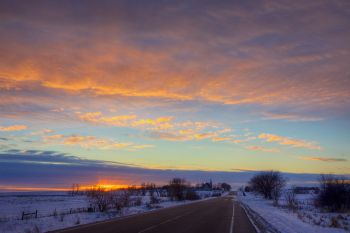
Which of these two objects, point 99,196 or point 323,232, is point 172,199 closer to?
point 99,196

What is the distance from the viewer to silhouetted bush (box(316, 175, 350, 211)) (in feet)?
182

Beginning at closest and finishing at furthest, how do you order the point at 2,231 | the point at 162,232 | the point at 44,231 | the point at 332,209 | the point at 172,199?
1. the point at 162,232
2. the point at 44,231
3. the point at 2,231
4. the point at 332,209
5. the point at 172,199

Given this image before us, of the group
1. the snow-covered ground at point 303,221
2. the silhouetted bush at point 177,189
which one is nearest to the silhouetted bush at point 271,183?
the silhouetted bush at point 177,189

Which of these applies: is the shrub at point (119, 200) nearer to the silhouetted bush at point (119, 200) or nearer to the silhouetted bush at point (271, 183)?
the silhouetted bush at point (119, 200)

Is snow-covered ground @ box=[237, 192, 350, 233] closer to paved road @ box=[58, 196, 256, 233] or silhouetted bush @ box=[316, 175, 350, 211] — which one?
paved road @ box=[58, 196, 256, 233]

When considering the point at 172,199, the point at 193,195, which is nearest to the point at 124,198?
the point at 172,199

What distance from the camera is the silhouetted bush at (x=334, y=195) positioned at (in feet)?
182

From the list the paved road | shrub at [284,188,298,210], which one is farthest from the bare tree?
shrub at [284,188,298,210]

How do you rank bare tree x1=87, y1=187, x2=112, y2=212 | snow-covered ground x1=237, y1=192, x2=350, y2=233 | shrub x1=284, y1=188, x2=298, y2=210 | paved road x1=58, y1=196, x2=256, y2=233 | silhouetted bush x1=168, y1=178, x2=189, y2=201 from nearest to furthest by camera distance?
paved road x1=58, y1=196, x2=256, y2=233
snow-covered ground x1=237, y1=192, x2=350, y2=233
bare tree x1=87, y1=187, x2=112, y2=212
shrub x1=284, y1=188, x2=298, y2=210
silhouetted bush x1=168, y1=178, x2=189, y2=201

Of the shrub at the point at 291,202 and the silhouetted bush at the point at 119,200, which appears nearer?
the silhouetted bush at the point at 119,200

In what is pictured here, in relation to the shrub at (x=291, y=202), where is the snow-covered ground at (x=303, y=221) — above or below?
above

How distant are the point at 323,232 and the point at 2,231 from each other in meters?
16.9

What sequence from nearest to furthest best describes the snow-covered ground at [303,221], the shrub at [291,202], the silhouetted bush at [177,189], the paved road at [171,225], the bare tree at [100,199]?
the paved road at [171,225]
the snow-covered ground at [303,221]
the bare tree at [100,199]
the shrub at [291,202]
the silhouetted bush at [177,189]

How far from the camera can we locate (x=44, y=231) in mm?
18344
